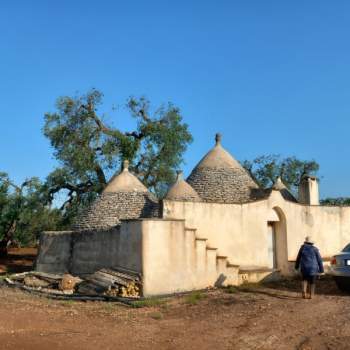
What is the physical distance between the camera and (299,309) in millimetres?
10969

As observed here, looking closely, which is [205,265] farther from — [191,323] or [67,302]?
[191,323]

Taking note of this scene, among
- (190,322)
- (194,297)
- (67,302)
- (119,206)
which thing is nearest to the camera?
(190,322)

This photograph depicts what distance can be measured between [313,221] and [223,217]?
169 inches

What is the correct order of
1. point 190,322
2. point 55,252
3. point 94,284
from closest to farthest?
point 190,322 → point 94,284 → point 55,252

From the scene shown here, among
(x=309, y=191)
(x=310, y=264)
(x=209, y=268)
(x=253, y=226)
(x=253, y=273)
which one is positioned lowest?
(x=253, y=273)

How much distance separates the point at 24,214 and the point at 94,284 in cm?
1937

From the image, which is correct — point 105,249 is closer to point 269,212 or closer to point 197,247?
point 197,247

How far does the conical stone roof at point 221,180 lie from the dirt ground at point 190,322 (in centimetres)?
A: 619

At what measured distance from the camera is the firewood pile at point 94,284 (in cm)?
1494

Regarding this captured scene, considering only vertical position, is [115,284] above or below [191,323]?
above

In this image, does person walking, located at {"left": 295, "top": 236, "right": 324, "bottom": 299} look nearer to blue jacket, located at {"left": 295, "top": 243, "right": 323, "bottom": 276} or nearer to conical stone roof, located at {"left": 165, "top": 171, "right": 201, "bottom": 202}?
blue jacket, located at {"left": 295, "top": 243, "right": 323, "bottom": 276}

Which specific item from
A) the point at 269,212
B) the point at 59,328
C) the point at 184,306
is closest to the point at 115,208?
the point at 269,212

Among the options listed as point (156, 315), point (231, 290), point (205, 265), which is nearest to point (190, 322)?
point (156, 315)

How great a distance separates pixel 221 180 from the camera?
20.9m
